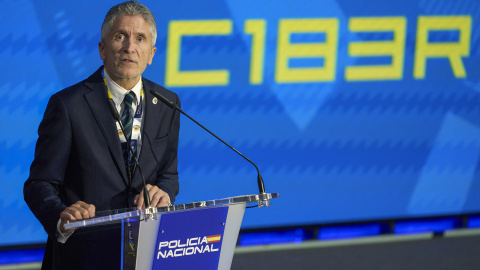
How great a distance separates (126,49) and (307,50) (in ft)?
8.61

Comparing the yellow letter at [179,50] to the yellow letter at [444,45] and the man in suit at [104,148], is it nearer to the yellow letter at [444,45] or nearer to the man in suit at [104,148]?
the yellow letter at [444,45]

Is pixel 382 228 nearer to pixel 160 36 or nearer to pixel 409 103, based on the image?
pixel 409 103

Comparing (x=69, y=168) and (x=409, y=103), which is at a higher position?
(x=409, y=103)

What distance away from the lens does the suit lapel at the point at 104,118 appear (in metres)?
2.03

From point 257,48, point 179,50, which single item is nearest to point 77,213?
point 179,50

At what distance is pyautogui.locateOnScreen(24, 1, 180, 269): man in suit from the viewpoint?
1.97 metres

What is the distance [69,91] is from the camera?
6.80 ft

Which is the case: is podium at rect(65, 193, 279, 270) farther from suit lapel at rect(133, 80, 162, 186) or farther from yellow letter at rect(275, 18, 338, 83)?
yellow letter at rect(275, 18, 338, 83)

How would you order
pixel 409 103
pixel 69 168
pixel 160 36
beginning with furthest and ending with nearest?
pixel 409 103 → pixel 160 36 → pixel 69 168

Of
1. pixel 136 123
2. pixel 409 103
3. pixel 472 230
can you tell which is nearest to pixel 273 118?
pixel 409 103

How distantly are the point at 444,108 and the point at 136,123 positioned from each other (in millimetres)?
3275

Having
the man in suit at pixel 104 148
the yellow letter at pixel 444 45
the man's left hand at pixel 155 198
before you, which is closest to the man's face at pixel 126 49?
the man in suit at pixel 104 148

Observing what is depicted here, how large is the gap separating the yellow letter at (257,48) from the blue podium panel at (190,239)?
2586mm

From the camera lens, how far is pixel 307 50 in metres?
4.57
